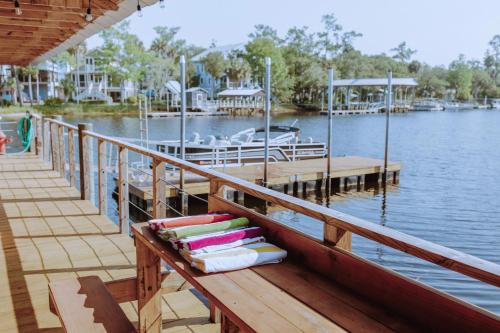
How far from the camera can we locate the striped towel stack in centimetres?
159

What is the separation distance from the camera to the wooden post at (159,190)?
339 cm

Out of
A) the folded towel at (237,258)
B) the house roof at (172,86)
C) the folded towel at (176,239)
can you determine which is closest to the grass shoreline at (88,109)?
the house roof at (172,86)

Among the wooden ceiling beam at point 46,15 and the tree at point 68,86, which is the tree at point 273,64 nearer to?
the tree at point 68,86

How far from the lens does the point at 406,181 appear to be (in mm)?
14906

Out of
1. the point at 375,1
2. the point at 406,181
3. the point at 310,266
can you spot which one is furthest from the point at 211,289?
the point at 375,1

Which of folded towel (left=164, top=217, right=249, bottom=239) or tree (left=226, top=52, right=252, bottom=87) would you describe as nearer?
folded towel (left=164, top=217, right=249, bottom=239)

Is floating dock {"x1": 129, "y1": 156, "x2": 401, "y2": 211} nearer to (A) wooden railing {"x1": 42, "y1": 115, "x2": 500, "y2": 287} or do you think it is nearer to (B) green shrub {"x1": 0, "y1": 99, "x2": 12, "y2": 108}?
(A) wooden railing {"x1": 42, "y1": 115, "x2": 500, "y2": 287}

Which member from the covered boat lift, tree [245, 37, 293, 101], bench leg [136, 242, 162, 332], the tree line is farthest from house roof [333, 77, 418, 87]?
bench leg [136, 242, 162, 332]

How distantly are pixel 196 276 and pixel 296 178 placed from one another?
10.7m

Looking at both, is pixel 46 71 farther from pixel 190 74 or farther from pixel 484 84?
pixel 484 84

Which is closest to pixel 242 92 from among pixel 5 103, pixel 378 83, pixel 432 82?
pixel 378 83

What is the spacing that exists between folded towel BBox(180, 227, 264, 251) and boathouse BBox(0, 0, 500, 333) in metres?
0.06

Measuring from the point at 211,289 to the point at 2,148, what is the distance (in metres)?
10.1

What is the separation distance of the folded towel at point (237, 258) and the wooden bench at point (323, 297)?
0.02m
